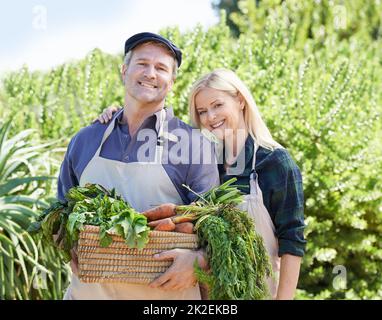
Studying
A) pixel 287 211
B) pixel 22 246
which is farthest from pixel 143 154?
pixel 22 246

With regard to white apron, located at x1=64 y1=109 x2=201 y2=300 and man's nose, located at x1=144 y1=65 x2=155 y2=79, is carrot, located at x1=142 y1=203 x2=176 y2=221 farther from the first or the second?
man's nose, located at x1=144 y1=65 x2=155 y2=79

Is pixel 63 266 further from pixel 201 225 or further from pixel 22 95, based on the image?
pixel 201 225

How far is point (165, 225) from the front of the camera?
2.71m

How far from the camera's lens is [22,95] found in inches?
289

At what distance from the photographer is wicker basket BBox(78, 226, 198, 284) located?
106 inches

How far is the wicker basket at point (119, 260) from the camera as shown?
2682 mm

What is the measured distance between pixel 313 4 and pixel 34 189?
26.0 feet

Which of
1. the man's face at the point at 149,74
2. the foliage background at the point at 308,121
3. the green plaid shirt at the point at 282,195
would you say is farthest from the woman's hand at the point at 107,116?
the foliage background at the point at 308,121

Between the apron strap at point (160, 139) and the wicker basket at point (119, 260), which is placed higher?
the apron strap at point (160, 139)

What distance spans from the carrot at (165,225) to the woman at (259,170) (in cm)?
52

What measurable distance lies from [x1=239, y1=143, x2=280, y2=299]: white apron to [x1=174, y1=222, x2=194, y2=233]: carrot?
1.34ft

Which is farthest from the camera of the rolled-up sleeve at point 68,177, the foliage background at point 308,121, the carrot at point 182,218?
the foliage background at point 308,121

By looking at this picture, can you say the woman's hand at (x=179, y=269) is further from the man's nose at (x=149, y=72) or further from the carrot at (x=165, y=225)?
the man's nose at (x=149, y=72)
